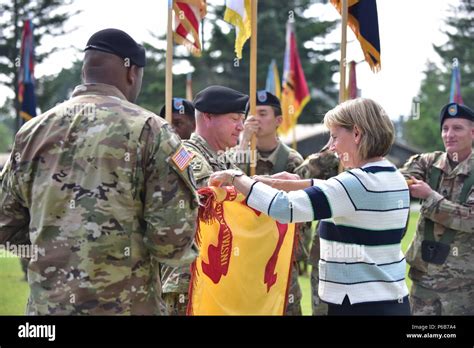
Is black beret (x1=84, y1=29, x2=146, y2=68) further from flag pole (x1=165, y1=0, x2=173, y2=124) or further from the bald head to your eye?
flag pole (x1=165, y1=0, x2=173, y2=124)

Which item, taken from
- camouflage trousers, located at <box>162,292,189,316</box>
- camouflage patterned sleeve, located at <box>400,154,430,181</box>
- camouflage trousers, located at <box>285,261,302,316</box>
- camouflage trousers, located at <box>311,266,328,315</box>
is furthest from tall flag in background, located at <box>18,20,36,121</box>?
camouflage trousers, located at <box>162,292,189,316</box>

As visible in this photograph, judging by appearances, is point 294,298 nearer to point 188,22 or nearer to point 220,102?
point 220,102

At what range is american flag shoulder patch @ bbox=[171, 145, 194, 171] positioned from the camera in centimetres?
308

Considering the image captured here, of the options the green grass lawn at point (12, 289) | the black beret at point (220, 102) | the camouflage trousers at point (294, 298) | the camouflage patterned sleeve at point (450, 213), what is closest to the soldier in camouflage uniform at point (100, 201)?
the black beret at point (220, 102)

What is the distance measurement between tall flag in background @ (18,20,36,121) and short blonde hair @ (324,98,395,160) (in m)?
10.1

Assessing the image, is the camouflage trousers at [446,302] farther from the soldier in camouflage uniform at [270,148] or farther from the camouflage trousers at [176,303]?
the camouflage trousers at [176,303]

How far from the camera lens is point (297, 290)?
5.59 metres

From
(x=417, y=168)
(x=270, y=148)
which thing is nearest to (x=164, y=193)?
(x=417, y=168)

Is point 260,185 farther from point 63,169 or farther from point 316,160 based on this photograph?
point 316,160

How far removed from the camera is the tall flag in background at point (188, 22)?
6.17m

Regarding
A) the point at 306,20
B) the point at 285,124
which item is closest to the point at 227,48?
the point at 306,20

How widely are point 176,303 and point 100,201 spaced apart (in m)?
1.69

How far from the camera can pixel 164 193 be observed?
3.08 m
